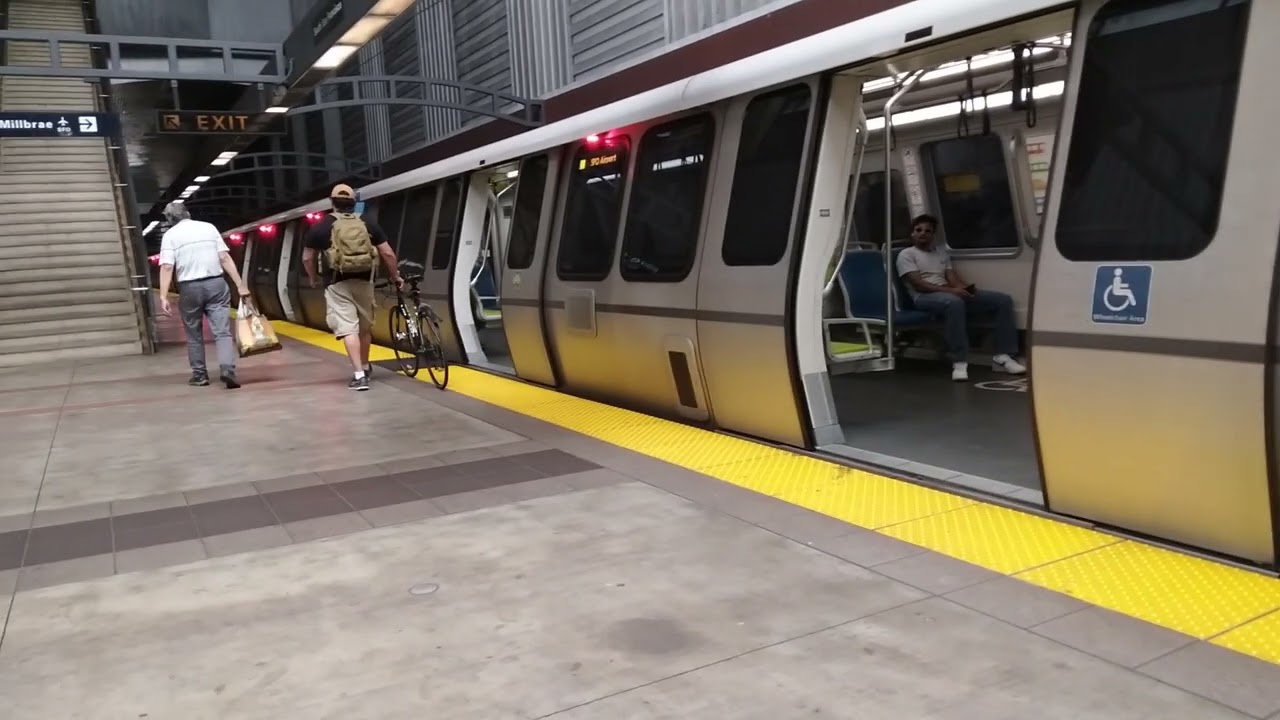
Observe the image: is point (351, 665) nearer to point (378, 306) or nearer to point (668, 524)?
point (668, 524)

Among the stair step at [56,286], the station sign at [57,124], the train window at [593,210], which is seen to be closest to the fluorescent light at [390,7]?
the train window at [593,210]

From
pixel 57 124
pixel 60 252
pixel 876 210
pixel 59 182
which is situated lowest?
pixel 60 252

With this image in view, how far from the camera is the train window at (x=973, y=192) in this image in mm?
8250

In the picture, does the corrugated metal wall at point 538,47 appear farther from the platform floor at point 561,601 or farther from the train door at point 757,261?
the platform floor at point 561,601

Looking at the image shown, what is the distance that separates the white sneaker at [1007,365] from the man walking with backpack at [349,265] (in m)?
5.60

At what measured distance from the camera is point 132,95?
792 inches

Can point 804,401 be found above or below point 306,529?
above

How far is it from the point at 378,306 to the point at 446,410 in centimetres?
515

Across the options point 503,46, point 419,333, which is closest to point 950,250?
point 419,333

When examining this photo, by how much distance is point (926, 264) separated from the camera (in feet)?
26.5

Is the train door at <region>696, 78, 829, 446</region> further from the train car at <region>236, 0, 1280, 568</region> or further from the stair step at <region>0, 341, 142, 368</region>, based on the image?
the stair step at <region>0, 341, 142, 368</region>

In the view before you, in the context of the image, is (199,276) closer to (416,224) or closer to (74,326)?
(416,224)

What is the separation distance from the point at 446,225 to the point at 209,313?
261cm

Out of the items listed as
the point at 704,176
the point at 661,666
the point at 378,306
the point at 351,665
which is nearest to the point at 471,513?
the point at 351,665
